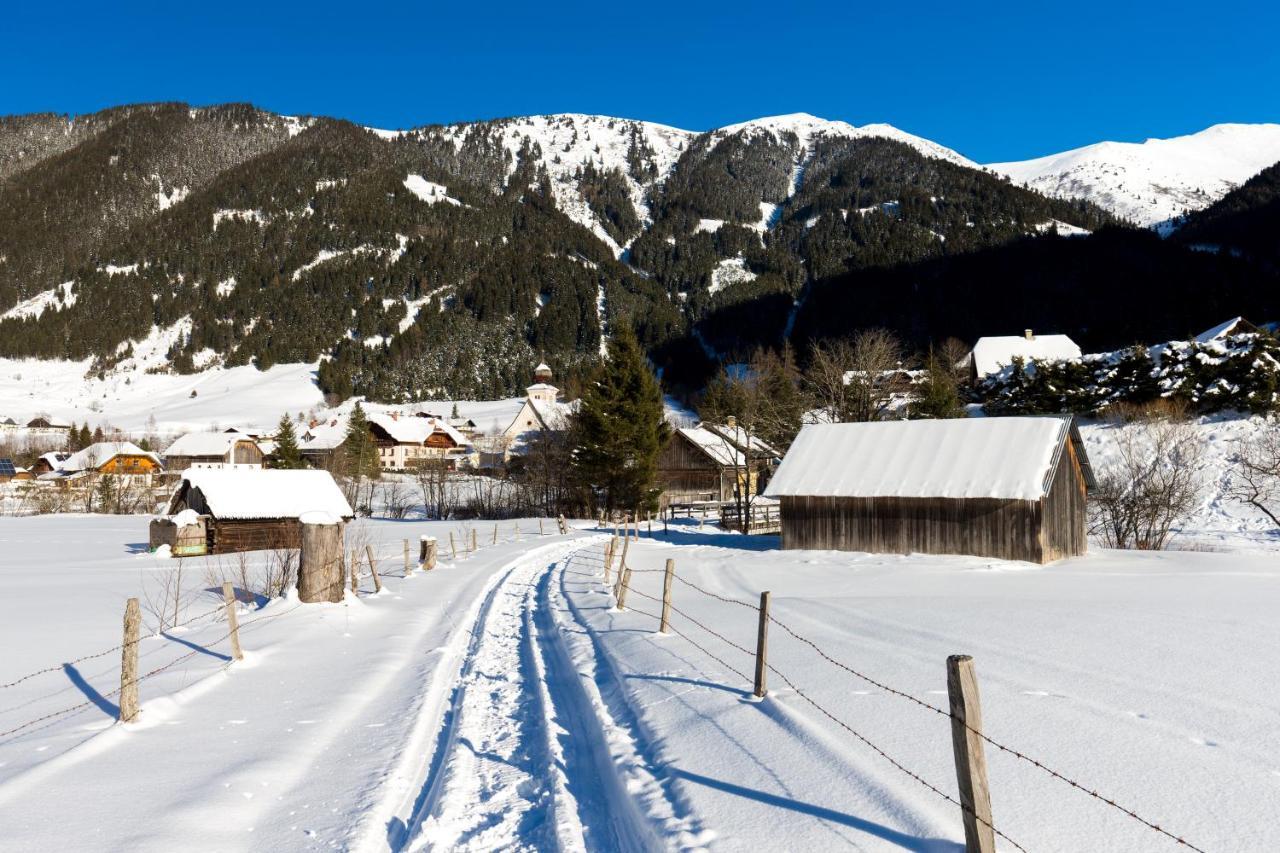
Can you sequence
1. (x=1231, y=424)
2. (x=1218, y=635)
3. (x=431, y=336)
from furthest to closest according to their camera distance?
(x=431, y=336) < (x=1231, y=424) < (x=1218, y=635)

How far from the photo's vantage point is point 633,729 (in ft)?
24.8

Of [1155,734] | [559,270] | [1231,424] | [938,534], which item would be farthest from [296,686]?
[559,270]

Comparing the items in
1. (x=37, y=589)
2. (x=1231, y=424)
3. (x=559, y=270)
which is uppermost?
(x=559, y=270)

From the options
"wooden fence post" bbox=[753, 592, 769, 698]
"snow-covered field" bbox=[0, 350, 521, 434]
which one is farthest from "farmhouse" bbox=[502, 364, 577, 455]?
"wooden fence post" bbox=[753, 592, 769, 698]

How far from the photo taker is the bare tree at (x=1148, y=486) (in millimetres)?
29781

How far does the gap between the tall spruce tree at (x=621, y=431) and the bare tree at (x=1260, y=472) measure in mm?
28608

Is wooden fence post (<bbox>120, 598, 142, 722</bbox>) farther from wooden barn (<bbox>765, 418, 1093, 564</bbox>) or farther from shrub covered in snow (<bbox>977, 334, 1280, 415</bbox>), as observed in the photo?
shrub covered in snow (<bbox>977, 334, 1280, 415</bbox>)

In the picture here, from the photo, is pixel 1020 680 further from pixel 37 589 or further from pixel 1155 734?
pixel 37 589

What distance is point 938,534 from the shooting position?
2512 cm

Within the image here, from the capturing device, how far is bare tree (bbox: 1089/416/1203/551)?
29.8 metres

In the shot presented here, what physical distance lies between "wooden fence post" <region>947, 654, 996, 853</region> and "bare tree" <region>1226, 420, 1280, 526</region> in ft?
110

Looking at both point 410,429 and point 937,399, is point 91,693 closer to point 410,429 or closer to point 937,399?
point 937,399

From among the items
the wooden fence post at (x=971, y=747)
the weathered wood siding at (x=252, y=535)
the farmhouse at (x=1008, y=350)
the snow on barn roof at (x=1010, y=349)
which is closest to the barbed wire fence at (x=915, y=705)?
the wooden fence post at (x=971, y=747)

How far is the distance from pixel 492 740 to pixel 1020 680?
566 centimetres
